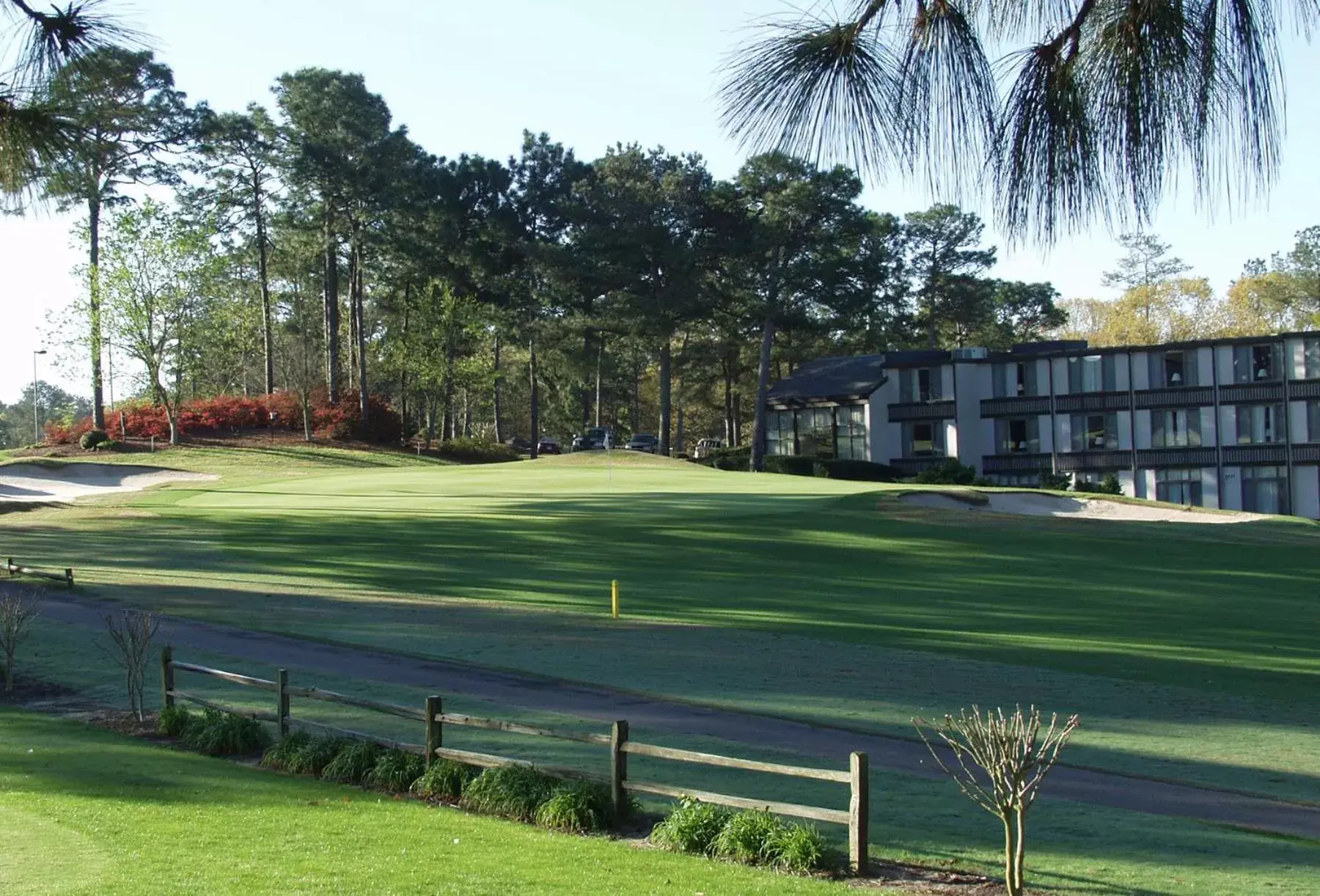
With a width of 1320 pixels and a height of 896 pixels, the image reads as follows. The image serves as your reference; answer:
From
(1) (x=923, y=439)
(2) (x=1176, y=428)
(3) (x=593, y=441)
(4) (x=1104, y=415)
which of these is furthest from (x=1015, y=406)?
(3) (x=593, y=441)

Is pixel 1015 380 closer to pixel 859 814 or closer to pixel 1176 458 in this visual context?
pixel 1176 458

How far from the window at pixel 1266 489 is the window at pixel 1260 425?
5.15 feet

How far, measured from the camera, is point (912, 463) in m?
75.8

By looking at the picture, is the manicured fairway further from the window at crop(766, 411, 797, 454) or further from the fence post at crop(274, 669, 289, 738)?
the window at crop(766, 411, 797, 454)

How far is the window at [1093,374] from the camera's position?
70.2 m

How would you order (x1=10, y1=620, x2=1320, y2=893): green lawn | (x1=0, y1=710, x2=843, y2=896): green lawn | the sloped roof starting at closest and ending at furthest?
(x1=0, y1=710, x2=843, y2=896): green lawn → (x1=10, y1=620, x2=1320, y2=893): green lawn → the sloped roof

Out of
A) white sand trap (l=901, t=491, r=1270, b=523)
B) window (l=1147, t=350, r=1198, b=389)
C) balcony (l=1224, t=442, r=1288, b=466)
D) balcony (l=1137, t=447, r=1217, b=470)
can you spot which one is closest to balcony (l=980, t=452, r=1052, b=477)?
balcony (l=1137, t=447, r=1217, b=470)

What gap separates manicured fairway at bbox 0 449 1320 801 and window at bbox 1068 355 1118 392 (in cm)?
2801

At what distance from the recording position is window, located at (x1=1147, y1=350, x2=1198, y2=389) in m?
68.4

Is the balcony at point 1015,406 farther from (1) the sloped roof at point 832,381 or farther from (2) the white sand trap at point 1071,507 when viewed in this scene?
(2) the white sand trap at point 1071,507

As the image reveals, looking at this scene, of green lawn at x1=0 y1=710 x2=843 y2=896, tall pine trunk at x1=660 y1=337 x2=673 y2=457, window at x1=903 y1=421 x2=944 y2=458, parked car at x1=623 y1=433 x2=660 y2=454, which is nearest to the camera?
green lawn at x1=0 y1=710 x2=843 y2=896

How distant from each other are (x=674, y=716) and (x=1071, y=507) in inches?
1375

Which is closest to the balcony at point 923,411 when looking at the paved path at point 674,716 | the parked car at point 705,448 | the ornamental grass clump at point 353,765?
the parked car at point 705,448

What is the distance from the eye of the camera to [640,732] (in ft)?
48.8
